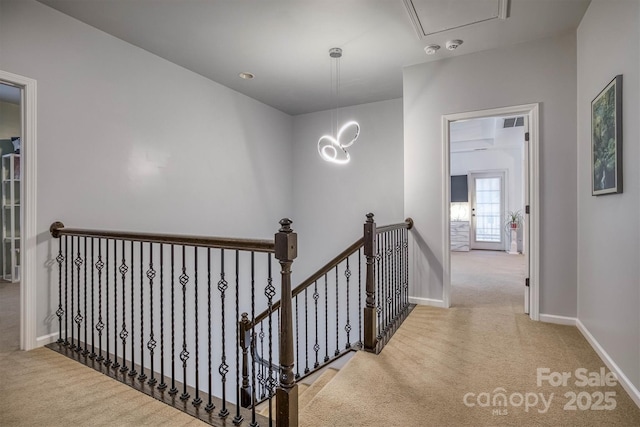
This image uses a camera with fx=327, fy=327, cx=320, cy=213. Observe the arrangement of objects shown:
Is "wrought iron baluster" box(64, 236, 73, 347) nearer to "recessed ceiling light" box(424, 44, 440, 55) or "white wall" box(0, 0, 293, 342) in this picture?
"white wall" box(0, 0, 293, 342)

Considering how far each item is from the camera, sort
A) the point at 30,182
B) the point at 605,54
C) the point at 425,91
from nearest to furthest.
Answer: the point at 605,54 → the point at 30,182 → the point at 425,91

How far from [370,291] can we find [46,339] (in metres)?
2.77

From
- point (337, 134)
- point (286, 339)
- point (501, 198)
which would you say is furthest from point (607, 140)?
point (501, 198)

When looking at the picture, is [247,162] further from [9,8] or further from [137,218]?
[9,8]

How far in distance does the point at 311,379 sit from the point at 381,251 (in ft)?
4.90

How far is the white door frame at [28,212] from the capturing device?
2619mm

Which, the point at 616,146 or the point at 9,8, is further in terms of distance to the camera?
the point at 9,8

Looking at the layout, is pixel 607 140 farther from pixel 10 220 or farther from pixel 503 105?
pixel 10 220

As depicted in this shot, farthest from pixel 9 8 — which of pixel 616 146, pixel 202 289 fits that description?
pixel 616 146

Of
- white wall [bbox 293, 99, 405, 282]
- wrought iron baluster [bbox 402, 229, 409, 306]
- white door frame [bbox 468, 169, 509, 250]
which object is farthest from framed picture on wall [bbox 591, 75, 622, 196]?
white door frame [bbox 468, 169, 509, 250]

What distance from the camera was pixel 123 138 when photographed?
3.31m

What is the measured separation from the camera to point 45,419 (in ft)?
6.05

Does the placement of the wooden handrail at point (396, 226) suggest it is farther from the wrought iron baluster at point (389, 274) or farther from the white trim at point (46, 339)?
the white trim at point (46, 339)

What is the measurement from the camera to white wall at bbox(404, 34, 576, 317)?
125 inches
